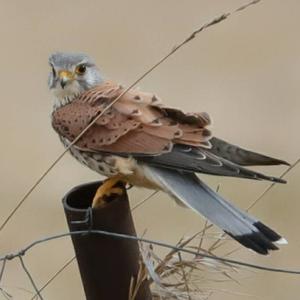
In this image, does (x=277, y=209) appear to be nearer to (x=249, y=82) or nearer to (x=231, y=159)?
(x=249, y=82)

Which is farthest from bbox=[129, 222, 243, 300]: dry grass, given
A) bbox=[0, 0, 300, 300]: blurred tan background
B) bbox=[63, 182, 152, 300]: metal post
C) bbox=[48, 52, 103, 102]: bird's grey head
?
bbox=[0, 0, 300, 300]: blurred tan background

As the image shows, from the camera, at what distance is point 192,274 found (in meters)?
3.35

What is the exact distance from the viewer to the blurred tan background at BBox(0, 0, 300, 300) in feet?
18.8

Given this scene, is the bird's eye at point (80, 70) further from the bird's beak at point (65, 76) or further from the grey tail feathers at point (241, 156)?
the grey tail feathers at point (241, 156)

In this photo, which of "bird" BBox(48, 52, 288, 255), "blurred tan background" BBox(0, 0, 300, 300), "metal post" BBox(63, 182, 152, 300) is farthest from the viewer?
"blurred tan background" BBox(0, 0, 300, 300)

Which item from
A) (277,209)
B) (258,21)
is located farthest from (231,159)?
(258,21)

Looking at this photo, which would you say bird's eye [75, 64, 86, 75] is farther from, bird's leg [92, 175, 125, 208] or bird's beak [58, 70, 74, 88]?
bird's leg [92, 175, 125, 208]

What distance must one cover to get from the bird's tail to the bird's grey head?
1.63 feet

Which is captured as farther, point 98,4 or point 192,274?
point 98,4

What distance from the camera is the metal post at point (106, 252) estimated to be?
3.03 meters

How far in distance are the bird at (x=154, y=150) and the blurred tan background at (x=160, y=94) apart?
1753 millimetres

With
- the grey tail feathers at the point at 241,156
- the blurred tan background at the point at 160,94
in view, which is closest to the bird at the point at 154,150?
the grey tail feathers at the point at 241,156

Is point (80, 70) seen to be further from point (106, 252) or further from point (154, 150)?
point (106, 252)

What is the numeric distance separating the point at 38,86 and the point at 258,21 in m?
1.35
